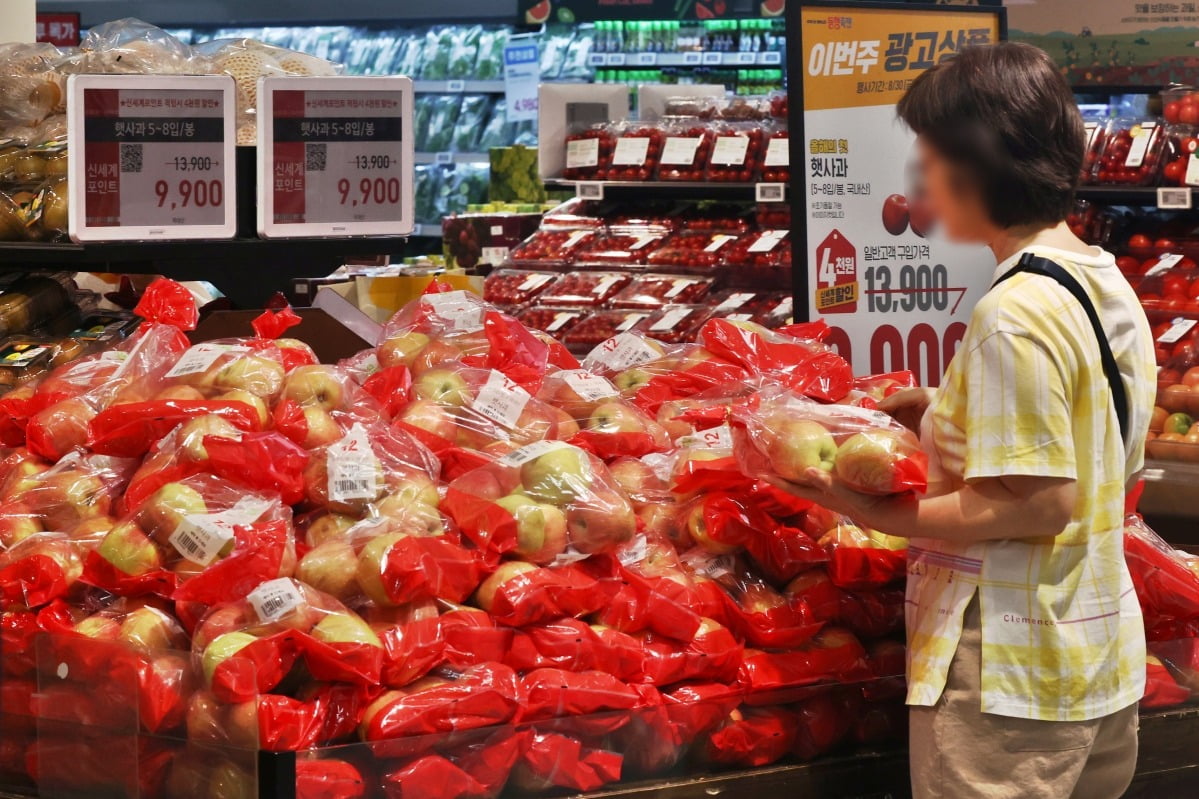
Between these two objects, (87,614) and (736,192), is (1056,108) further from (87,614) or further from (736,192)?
(736,192)

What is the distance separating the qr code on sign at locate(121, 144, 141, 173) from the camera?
291 cm

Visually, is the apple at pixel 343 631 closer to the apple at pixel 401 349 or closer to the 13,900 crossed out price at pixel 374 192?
the apple at pixel 401 349

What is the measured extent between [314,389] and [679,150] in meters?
4.05

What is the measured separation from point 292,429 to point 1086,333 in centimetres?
111

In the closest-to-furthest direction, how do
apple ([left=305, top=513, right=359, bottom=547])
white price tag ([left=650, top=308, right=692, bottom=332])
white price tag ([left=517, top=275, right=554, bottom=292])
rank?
apple ([left=305, top=513, right=359, bottom=547]) < white price tag ([left=650, top=308, right=692, bottom=332]) < white price tag ([left=517, top=275, right=554, bottom=292])

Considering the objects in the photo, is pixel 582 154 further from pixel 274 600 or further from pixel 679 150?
pixel 274 600

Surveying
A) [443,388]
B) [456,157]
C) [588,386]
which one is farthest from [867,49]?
[456,157]

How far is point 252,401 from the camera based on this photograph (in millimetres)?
2131

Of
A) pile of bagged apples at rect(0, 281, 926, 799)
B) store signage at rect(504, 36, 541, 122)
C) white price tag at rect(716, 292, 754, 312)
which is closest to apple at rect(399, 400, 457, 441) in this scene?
pile of bagged apples at rect(0, 281, 926, 799)

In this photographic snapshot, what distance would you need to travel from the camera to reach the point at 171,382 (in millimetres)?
2205

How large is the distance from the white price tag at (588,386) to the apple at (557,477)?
0.35 meters

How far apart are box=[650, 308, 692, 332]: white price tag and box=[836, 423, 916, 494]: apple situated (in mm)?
3650

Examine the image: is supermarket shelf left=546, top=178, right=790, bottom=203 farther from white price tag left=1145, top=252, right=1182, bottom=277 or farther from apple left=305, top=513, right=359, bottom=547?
apple left=305, top=513, right=359, bottom=547

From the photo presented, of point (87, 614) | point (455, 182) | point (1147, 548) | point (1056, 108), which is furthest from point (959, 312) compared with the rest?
point (455, 182)
